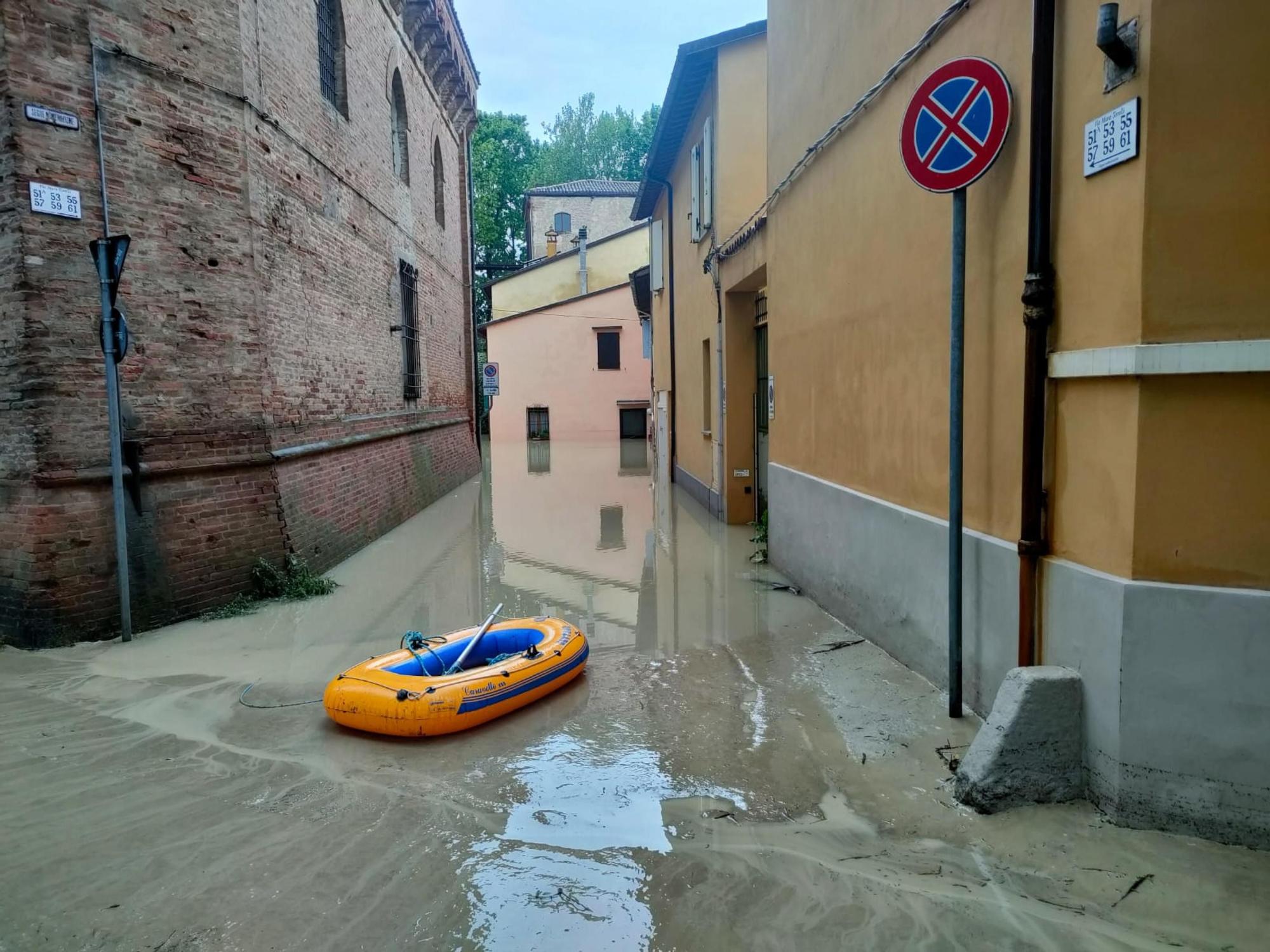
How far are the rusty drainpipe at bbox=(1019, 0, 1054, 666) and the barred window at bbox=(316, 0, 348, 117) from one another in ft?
30.1

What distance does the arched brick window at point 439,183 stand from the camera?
16.8 meters

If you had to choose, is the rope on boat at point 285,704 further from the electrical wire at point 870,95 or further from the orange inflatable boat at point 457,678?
the electrical wire at point 870,95

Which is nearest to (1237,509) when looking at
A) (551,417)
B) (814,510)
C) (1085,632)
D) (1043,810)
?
(1085,632)

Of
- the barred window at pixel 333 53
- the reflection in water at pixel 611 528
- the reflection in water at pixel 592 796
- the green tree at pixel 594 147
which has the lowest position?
the reflection in water at pixel 611 528

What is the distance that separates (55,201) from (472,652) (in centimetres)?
437

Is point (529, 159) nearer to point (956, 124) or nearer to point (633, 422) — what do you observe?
point (633, 422)

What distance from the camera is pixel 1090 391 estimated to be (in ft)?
10.6

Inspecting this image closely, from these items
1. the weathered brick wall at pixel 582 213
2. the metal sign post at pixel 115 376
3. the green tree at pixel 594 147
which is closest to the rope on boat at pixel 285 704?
the metal sign post at pixel 115 376

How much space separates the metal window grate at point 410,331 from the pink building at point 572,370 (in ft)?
53.1

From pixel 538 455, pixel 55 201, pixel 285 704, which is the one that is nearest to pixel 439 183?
pixel 538 455

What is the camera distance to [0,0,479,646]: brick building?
6.02 meters

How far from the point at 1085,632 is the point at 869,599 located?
8.05 ft

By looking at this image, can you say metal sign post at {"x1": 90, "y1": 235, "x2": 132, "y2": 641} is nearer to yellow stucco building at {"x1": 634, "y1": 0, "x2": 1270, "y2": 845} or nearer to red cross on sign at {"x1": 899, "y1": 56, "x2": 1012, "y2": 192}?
yellow stucco building at {"x1": 634, "y1": 0, "x2": 1270, "y2": 845}

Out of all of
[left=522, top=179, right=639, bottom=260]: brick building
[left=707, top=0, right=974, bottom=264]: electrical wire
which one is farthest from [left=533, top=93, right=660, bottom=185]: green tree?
[left=707, top=0, right=974, bottom=264]: electrical wire
